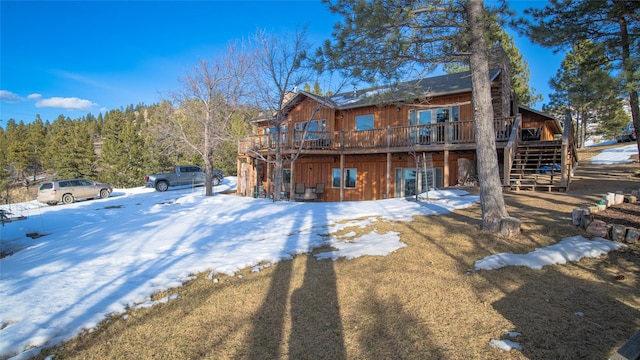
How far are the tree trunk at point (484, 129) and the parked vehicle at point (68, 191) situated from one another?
21052mm

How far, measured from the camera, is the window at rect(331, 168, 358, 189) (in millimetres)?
17312

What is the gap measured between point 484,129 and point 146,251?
7.28 metres

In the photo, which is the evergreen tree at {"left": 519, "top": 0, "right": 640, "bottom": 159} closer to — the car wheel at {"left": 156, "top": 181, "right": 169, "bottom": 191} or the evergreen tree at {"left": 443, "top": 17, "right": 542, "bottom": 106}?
the evergreen tree at {"left": 443, "top": 17, "right": 542, "bottom": 106}

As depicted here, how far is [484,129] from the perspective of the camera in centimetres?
622

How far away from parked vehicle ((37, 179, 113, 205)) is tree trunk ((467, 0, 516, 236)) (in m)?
21.1

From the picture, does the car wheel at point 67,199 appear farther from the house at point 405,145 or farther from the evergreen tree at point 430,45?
the evergreen tree at point 430,45

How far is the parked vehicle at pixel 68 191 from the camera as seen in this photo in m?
17.5

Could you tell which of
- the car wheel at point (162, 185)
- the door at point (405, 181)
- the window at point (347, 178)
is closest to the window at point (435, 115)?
the door at point (405, 181)

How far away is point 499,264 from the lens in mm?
4695

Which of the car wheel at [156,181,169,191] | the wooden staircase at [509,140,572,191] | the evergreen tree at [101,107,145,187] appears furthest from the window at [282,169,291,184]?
the evergreen tree at [101,107,145,187]

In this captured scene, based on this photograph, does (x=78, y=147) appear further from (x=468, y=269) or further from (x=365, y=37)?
(x=468, y=269)

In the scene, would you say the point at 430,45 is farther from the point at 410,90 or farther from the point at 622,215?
the point at 622,215

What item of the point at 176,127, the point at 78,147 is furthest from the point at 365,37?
the point at 78,147

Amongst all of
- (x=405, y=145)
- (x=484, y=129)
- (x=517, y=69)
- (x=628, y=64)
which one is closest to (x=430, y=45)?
(x=484, y=129)
